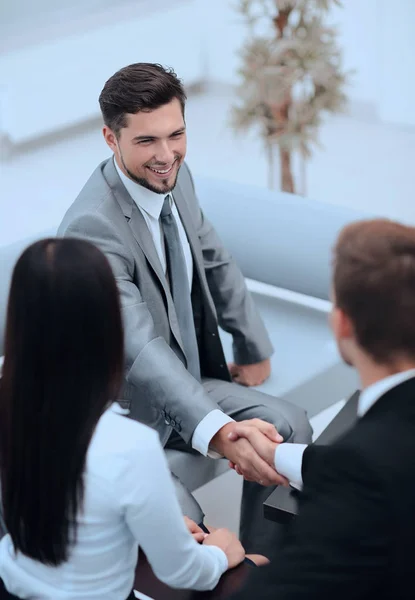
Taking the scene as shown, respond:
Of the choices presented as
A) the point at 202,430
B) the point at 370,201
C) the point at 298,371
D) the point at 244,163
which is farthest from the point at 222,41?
the point at 202,430

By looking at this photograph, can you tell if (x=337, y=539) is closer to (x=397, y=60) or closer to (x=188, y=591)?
(x=188, y=591)

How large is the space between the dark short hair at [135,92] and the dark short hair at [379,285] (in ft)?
3.90

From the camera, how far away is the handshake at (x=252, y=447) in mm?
2408

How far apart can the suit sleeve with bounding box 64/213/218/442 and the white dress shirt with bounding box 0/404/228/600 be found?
2.26 ft

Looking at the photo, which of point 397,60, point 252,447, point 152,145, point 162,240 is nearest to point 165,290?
point 162,240

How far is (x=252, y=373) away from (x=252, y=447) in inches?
24.2

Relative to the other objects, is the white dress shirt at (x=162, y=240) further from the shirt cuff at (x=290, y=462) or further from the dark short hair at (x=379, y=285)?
the dark short hair at (x=379, y=285)

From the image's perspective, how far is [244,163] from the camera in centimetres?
657

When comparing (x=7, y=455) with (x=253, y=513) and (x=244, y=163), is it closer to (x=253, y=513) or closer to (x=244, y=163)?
(x=253, y=513)

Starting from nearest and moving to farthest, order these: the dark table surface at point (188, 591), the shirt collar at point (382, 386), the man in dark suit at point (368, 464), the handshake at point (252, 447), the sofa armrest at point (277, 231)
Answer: the man in dark suit at point (368, 464)
the shirt collar at point (382, 386)
the dark table surface at point (188, 591)
the handshake at point (252, 447)
the sofa armrest at point (277, 231)

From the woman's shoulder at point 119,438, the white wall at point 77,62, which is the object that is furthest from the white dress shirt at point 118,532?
the white wall at point 77,62

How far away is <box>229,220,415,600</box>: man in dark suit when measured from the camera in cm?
143

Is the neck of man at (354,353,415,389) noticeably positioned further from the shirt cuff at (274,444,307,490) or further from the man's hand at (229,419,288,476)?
the man's hand at (229,419,288,476)

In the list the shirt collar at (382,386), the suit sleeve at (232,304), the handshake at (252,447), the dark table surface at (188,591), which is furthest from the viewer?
the suit sleeve at (232,304)
